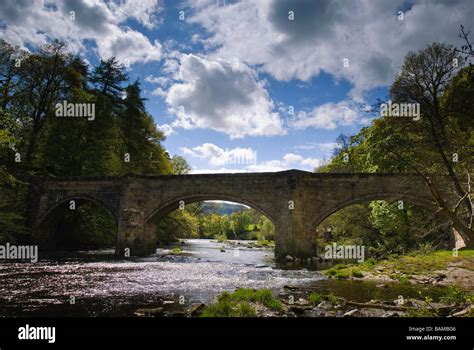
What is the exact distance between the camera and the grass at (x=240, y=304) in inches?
293

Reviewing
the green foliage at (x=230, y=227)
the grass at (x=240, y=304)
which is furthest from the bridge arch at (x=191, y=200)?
the green foliage at (x=230, y=227)

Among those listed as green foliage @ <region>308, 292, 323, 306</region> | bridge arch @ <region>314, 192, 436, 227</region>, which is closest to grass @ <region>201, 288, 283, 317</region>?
green foliage @ <region>308, 292, 323, 306</region>

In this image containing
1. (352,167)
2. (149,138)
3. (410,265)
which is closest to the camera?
(410,265)

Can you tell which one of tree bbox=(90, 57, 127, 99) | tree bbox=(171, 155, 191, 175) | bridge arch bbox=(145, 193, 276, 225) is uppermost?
tree bbox=(90, 57, 127, 99)

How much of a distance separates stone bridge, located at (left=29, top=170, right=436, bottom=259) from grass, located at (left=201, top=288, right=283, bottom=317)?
13.3 m

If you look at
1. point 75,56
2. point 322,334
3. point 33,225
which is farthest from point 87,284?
point 75,56

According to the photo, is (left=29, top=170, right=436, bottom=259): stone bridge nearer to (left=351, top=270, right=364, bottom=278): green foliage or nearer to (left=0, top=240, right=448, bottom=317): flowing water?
(left=0, top=240, right=448, bottom=317): flowing water

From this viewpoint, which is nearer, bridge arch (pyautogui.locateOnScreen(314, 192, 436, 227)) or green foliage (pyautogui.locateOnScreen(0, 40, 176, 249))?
bridge arch (pyautogui.locateOnScreen(314, 192, 436, 227))

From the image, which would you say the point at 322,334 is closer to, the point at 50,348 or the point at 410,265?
the point at 50,348

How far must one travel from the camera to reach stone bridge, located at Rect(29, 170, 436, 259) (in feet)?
73.3

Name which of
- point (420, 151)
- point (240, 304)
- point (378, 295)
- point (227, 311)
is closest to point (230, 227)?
point (420, 151)

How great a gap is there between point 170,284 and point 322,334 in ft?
31.6

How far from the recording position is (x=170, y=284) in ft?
41.3

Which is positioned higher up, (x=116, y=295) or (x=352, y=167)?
(x=352, y=167)
